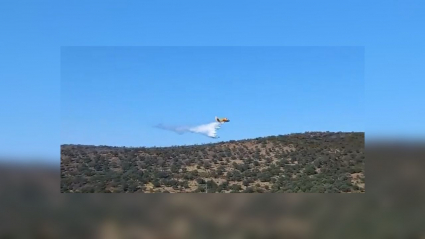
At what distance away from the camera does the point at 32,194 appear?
415 cm

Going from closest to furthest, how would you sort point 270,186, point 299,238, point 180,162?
point 299,238
point 270,186
point 180,162

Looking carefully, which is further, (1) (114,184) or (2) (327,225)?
(1) (114,184)

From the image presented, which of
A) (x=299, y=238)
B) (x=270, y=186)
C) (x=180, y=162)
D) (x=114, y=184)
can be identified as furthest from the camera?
(x=180, y=162)

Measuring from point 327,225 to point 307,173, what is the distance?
2433 millimetres

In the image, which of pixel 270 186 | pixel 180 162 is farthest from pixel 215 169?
pixel 270 186

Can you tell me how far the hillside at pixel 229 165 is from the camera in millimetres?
5293

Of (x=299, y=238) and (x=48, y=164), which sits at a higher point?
(x=48, y=164)

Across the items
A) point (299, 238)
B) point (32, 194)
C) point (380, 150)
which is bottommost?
point (299, 238)

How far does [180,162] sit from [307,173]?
1.47m

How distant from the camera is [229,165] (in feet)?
21.9

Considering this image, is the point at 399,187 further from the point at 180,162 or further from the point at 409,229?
the point at 180,162

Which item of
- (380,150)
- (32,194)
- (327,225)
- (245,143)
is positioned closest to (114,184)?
(32,194)

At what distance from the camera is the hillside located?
5.29 metres

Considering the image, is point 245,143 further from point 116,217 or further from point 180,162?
point 116,217
